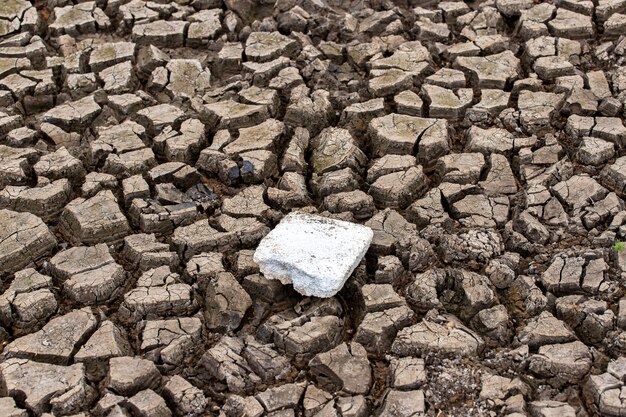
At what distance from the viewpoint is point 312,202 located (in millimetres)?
3975

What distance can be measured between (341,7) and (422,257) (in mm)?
2421

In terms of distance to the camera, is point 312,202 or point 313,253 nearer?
point 313,253

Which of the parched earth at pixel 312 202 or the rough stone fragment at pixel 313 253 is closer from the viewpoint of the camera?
the parched earth at pixel 312 202

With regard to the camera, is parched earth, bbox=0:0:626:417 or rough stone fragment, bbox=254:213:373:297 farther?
rough stone fragment, bbox=254:213:373:297

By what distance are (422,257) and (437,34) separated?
201cm

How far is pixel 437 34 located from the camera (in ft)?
16.4

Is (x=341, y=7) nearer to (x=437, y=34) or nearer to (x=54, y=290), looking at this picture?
(x=437, y=34)

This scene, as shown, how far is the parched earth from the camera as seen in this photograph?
3.07 m

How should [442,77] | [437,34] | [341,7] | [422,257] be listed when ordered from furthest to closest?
1. [341,7]
2. [437,34]
3. [442,77]
4. [422,257]

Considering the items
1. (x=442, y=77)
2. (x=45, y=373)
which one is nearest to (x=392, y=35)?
(x=442, y=77)

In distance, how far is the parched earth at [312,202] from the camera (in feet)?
10.1

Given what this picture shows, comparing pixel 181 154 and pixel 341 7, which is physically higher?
pixel 341 7

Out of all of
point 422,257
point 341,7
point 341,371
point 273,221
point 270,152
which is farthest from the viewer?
point 341,7

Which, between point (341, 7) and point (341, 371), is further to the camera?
point (341, 7)
